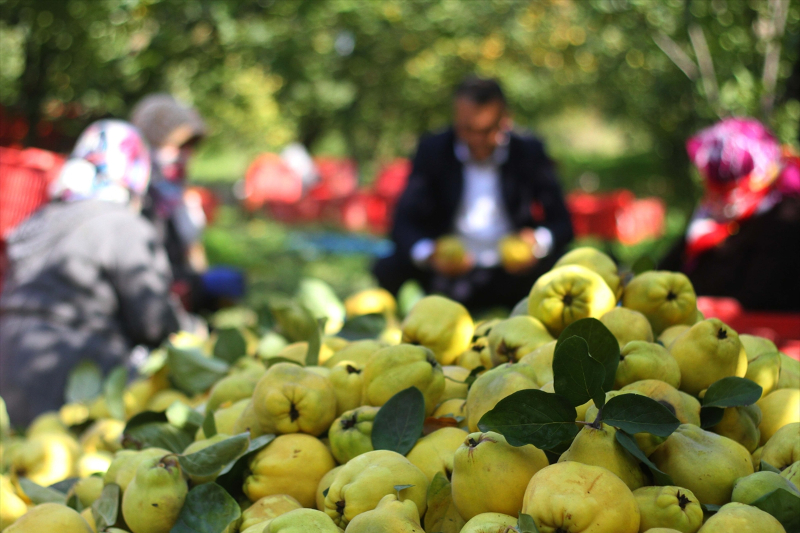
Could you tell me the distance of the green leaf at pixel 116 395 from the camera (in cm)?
212

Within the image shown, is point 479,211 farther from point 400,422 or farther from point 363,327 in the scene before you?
point 400,422

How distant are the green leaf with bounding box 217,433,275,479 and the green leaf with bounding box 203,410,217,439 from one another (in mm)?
146

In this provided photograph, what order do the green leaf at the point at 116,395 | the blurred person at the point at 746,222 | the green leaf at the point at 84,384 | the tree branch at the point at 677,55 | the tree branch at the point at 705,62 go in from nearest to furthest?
the green leaf at the point at 116,395
the green leaf at the point at 84,384
the blurred person at the point at 746,222
the tree branch at the point at 705,62
the tree branch at the point at 677,55

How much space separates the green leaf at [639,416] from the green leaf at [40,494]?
122 centimetres

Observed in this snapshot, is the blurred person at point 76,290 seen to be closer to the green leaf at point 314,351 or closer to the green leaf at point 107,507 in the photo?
the green leaf at point 314,351

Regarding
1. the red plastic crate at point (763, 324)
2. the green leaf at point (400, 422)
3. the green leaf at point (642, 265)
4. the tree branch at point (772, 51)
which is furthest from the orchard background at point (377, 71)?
→ the green leaf at point (400, 422)

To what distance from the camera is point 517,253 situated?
12.4 feet

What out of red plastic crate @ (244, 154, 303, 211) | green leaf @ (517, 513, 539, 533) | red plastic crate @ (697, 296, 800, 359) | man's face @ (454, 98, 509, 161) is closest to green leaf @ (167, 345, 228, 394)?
green leaf @ (517, 513, 539, 533)

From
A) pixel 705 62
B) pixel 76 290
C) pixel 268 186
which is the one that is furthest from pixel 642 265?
pixel 268 186

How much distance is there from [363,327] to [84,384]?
1105 mm

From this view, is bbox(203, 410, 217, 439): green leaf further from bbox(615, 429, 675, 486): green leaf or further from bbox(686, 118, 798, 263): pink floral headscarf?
bbox(686, 118, 798, 263): pink floral headscarf

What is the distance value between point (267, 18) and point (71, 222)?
487cm

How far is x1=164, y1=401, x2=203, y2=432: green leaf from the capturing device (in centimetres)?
166

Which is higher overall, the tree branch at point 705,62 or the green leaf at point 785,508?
the tree branch at point 705,62
